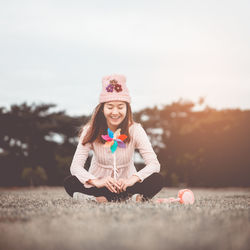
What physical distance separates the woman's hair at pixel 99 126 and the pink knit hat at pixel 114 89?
157mm

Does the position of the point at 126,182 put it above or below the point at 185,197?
above

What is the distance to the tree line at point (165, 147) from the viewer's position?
1345 cm

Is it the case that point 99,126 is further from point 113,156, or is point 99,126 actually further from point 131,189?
point 131,189

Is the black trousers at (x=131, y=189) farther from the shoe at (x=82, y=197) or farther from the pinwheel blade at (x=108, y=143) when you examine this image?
the pinwheel blade at (x=108, y=143)

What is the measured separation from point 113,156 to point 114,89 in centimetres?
78

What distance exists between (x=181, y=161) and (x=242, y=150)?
2493 millimetres

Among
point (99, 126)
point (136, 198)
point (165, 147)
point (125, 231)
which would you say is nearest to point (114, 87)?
point (99, 126)

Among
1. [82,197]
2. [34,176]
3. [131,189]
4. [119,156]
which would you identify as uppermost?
[119,156]

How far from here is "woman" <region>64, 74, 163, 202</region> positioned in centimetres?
370

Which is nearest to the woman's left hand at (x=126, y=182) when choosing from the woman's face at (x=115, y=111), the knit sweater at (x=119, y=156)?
the knit sweater at (x=119, y=156)

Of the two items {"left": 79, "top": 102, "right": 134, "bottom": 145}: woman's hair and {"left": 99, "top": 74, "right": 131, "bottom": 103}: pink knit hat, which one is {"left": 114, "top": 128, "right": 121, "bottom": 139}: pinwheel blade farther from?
{"left": 99, "top": 74, "right": 131, "bottom": 103}: pink knit hat

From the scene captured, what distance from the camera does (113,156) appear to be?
3920 millimetres

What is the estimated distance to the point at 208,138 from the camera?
1396 cm

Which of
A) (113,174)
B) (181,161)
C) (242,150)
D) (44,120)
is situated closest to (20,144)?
(44,120)
